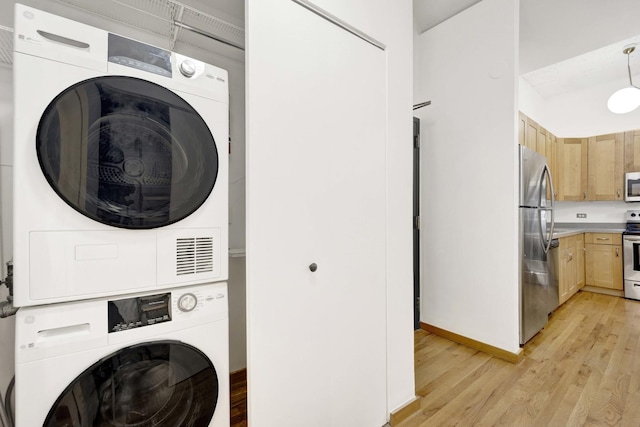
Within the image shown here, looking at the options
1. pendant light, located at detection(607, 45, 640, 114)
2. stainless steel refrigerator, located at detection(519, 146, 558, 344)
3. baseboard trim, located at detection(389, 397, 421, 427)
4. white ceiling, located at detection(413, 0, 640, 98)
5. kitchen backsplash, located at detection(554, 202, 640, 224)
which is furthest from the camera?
kitchen backsplash, located at detection(554, 202, 640, 224)

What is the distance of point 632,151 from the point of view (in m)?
3.94

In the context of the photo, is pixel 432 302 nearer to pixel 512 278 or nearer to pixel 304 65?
pixel 512 278

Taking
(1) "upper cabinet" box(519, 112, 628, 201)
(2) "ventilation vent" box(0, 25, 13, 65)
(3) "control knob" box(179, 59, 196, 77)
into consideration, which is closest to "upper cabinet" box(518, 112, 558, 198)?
(1) "upper cabinet" box(519, 112, 628, 201)

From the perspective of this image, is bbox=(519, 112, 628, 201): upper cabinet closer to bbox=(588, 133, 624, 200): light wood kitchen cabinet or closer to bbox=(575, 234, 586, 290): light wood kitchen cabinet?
bbox=(588, 133, 624, 200): light wood kitchen cabinet

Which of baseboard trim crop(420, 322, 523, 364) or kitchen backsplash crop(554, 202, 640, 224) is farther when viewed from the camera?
kitchen backsplash crop(554, 202, 640, 224)

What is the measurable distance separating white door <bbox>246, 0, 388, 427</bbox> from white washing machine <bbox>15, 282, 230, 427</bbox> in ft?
0.54

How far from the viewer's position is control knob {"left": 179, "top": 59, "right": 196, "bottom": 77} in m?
1.07

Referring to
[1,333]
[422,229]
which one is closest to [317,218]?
[1,333]

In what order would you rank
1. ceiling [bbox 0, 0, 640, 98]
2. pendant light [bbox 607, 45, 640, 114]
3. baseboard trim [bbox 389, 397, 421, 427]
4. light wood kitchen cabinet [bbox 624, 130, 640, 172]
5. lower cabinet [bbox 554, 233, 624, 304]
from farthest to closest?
light wood kitchen cabinet [bbox 624, 130, 640, 172] → lower cabinet [bbox 554, 233, 624, 304] → pendant light [bbox 607, 45, 640, 114] → baseboard trim [bbox 389, 397, 421, 427] → ceiling [bbox 0, 0, 640, 98]

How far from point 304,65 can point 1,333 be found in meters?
1.88

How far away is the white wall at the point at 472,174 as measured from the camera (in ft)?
7.64

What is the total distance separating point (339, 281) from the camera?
1.41 meters

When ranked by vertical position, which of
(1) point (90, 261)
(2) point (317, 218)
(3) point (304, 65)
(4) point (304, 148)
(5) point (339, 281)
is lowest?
(5) point (339, 281)

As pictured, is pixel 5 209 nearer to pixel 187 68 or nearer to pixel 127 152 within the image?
pixel 127 152
